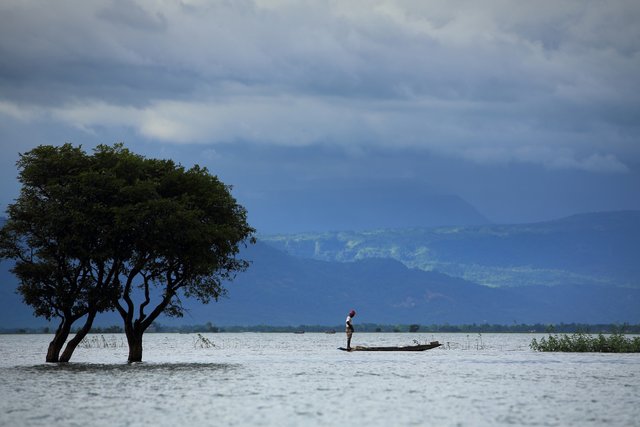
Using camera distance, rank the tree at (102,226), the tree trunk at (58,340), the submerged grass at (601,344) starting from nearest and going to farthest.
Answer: the tree at (102,226) < the tree trunk at (58,340) < the submerged grass at (601,344)

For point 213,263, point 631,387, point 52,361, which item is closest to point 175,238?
point 213,263

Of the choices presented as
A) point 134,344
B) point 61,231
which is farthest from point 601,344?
point 61,231

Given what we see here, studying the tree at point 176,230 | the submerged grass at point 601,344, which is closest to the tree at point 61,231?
the tree at point 176,230

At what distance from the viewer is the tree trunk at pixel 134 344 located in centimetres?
8119

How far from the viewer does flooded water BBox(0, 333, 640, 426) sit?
1708 inches

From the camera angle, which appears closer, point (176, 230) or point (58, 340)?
point (176, 230)

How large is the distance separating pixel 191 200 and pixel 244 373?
14.5 meters

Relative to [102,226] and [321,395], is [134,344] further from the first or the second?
[321,395]

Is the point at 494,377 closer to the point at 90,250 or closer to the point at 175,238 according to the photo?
the point at 175,238

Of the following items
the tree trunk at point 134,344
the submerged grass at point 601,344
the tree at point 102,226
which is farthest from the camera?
the submerged grass at point 601,344

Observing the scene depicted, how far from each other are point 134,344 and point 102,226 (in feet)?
44.6

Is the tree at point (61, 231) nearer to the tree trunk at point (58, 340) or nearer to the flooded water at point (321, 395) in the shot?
the tree trunk at point (58, 340)

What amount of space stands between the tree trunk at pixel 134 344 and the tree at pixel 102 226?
6.60 ft

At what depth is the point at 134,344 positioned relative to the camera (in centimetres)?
8269
